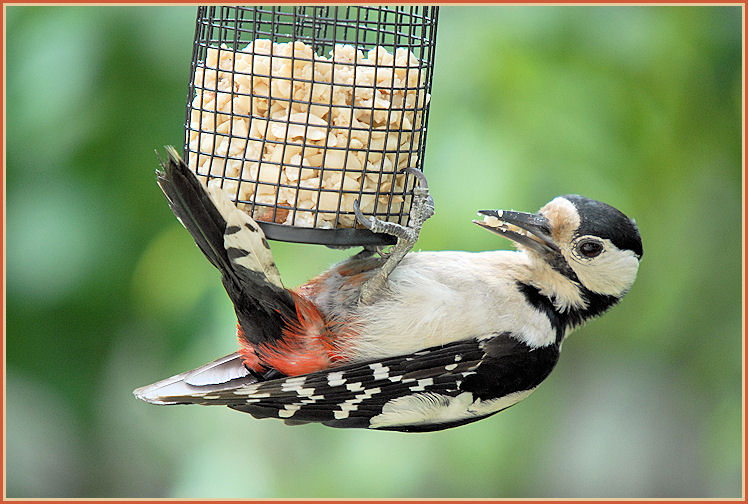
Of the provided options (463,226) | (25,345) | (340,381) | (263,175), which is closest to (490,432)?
(463,226)

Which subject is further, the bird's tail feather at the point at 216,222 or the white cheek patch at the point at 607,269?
the white cheek patch at the point at 607,269

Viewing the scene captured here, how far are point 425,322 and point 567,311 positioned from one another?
1.30 ft

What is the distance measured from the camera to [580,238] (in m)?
2.13

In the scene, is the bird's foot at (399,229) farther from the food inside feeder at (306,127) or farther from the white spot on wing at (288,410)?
the white spot on wing at (288,410)

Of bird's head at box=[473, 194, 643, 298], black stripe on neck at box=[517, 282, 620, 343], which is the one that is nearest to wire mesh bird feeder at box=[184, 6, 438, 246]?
bird's head at box=[473, 194, 643, 298]

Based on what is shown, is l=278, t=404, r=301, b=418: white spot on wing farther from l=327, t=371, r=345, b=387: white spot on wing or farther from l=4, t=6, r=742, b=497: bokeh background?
l=4, t=6, r=742, b=497: bokeh background

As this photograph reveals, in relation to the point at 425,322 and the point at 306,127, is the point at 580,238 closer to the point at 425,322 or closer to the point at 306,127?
the point at 425,322

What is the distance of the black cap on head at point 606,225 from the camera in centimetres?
212

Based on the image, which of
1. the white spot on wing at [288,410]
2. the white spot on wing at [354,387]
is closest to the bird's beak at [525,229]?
the white spot on wing at [354,387]

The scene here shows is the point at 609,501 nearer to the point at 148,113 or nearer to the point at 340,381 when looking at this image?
the point at 340,381

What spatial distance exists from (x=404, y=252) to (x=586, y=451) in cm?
183

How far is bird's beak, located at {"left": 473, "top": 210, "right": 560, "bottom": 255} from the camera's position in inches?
83.4

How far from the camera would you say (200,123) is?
2.11 m

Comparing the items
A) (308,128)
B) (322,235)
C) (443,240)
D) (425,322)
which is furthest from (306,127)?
(443,240)
